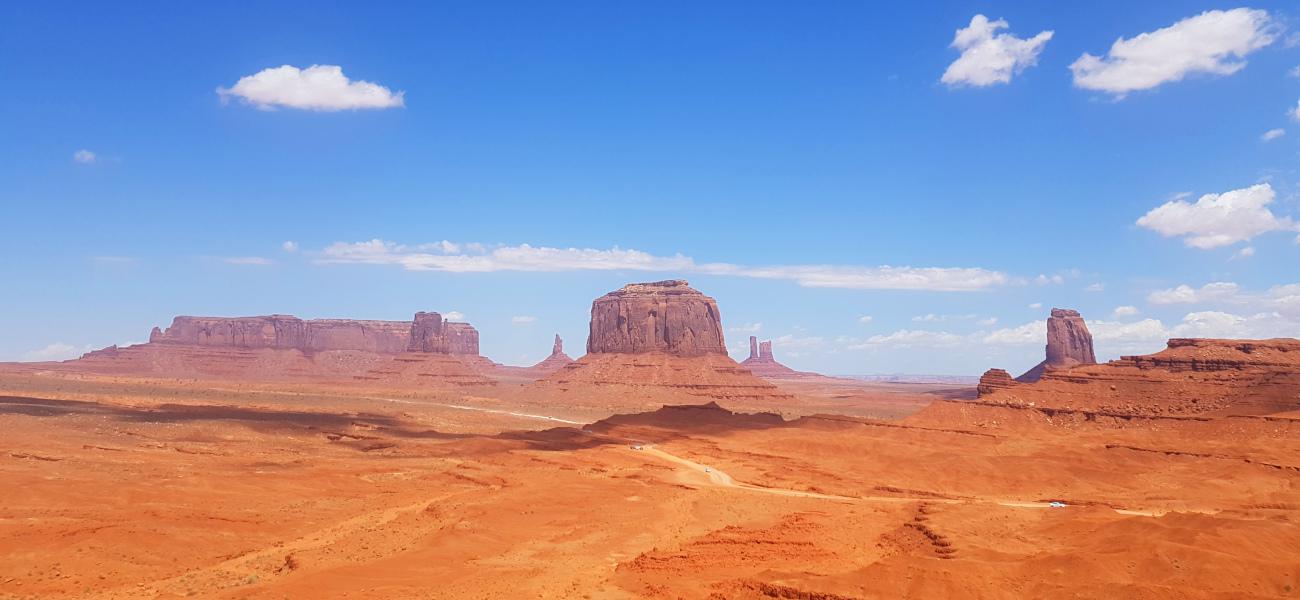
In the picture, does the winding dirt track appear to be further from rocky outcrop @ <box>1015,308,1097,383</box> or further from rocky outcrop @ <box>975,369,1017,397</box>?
rocky outcrop @ <box>1015,308,1097,383</box>

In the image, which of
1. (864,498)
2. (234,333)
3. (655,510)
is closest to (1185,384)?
(864,498)

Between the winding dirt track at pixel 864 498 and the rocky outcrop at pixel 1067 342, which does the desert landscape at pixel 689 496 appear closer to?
the winding dirt track at pixel 864 498

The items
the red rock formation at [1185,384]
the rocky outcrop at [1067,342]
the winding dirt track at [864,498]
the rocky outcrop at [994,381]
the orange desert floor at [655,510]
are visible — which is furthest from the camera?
the rocky outcrop at [1067,342]

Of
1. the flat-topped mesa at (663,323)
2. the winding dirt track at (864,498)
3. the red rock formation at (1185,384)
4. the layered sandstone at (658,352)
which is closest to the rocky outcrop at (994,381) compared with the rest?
the red rock formation at (1185,384)

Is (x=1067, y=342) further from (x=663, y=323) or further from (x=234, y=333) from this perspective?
(x=234, y=333)

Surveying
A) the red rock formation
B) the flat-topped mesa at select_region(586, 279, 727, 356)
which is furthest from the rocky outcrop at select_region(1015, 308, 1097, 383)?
the red rock formation

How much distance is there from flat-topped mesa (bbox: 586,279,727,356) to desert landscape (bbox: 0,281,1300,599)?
50.5 meters

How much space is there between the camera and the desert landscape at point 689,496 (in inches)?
823

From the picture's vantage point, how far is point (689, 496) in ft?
123

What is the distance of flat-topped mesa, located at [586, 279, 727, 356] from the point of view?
5404 inches

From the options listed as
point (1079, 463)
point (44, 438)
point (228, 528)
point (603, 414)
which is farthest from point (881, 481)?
point (603, 414)

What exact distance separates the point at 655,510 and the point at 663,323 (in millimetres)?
104837

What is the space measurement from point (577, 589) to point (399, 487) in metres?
19.2

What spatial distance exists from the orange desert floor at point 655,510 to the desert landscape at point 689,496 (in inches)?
5.5
